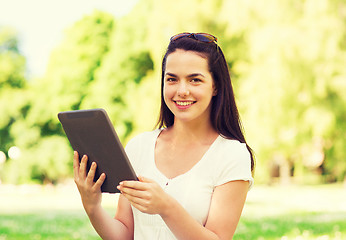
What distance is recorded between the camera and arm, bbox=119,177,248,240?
6.46 feet

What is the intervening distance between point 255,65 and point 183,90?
1579 cm

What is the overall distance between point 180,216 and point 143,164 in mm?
447

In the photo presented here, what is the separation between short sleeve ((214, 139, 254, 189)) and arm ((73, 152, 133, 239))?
0.49m

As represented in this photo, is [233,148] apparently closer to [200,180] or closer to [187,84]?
[200,180]

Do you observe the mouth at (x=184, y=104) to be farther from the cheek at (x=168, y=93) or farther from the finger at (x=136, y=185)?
the finger at (x=136, y=185)

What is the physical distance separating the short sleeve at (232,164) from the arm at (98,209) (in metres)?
0.49

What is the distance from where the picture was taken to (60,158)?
3194 cm

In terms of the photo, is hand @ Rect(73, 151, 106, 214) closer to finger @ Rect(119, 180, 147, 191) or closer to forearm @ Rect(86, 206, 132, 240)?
forearm @ Rect(86, 206, 132, 240)

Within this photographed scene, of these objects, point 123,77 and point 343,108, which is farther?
point 123,77

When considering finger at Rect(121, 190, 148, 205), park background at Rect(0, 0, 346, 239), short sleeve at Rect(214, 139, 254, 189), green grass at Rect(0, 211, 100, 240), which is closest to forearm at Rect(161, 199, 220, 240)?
finger at Rect(121, 190, 148, 205)

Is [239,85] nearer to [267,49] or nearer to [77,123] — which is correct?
[267,49]

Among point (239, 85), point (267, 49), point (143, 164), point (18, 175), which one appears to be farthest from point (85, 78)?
point (143, 164)

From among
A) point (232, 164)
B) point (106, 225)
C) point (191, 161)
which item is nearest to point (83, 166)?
point (106, 225)

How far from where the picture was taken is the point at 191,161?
2363mm
